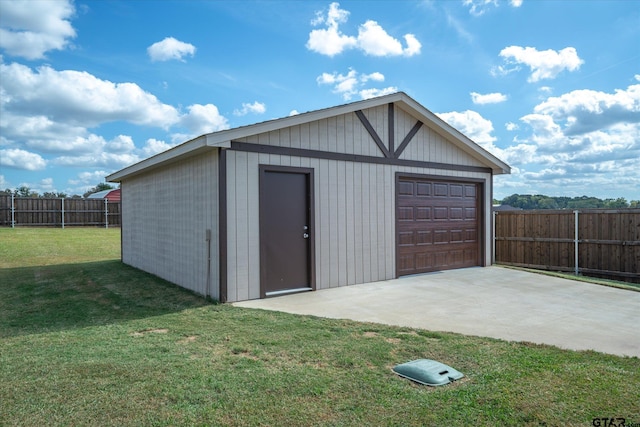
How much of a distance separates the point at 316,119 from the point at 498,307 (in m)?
4.17

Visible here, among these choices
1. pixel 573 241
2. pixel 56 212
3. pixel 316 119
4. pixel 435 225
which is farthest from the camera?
pixel 56 212

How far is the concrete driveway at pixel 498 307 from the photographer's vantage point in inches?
178

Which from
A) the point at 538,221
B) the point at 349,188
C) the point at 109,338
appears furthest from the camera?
the point at 538,221

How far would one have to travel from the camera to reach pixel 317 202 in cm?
711

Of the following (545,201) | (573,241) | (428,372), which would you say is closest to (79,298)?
(428,372)

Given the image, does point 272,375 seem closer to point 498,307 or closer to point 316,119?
point 498,307

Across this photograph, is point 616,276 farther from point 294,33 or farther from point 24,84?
point 24,84

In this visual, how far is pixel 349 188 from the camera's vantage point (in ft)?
24.9

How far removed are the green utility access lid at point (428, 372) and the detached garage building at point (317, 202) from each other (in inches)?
136

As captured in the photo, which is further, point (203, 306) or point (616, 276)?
point (616, 276)

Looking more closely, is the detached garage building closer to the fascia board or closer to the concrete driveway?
the fascia board

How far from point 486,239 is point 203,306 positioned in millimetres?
7421

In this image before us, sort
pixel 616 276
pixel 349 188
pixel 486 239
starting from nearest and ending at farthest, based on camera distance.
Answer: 1. pixel 349 188
2. pixel 616 276
3. pixel 486 239

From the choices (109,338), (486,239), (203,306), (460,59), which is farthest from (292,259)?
(460,59)
